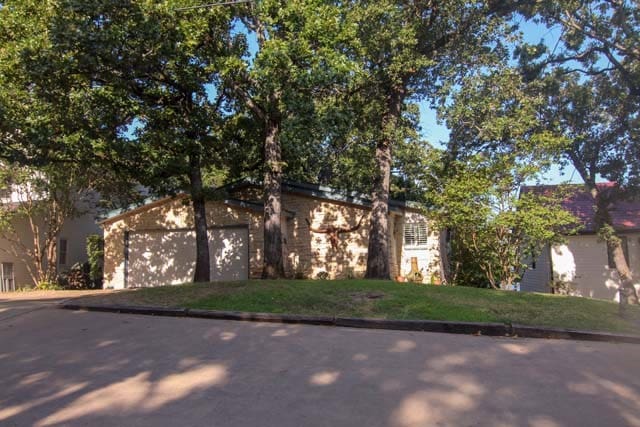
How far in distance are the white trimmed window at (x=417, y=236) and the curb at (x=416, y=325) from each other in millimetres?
11276

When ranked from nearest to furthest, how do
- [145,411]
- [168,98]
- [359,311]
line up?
[145,411]
[359,311]
[168,98]

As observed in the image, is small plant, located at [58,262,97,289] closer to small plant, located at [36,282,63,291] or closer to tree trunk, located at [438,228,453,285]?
small plant, located at [36,282,63,291]

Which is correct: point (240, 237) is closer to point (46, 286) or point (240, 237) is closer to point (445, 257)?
point (46, 286)

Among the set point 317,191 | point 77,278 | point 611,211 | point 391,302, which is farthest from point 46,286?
point 611,211

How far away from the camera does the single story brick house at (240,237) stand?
17438mm

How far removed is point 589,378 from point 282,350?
11.7 feet

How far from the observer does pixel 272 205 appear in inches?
557

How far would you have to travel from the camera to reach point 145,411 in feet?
14.5

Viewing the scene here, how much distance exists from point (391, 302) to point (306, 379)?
13.8ft

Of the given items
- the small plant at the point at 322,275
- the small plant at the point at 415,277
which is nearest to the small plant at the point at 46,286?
the small plant at the point at 322,275

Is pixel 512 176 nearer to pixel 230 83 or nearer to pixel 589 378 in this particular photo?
pixel 230 83

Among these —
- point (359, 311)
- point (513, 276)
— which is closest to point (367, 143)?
point (513, 276)

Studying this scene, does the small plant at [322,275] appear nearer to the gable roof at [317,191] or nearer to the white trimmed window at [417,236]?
the gable roof at [317,191]

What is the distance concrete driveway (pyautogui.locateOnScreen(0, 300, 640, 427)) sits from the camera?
14.2ft
